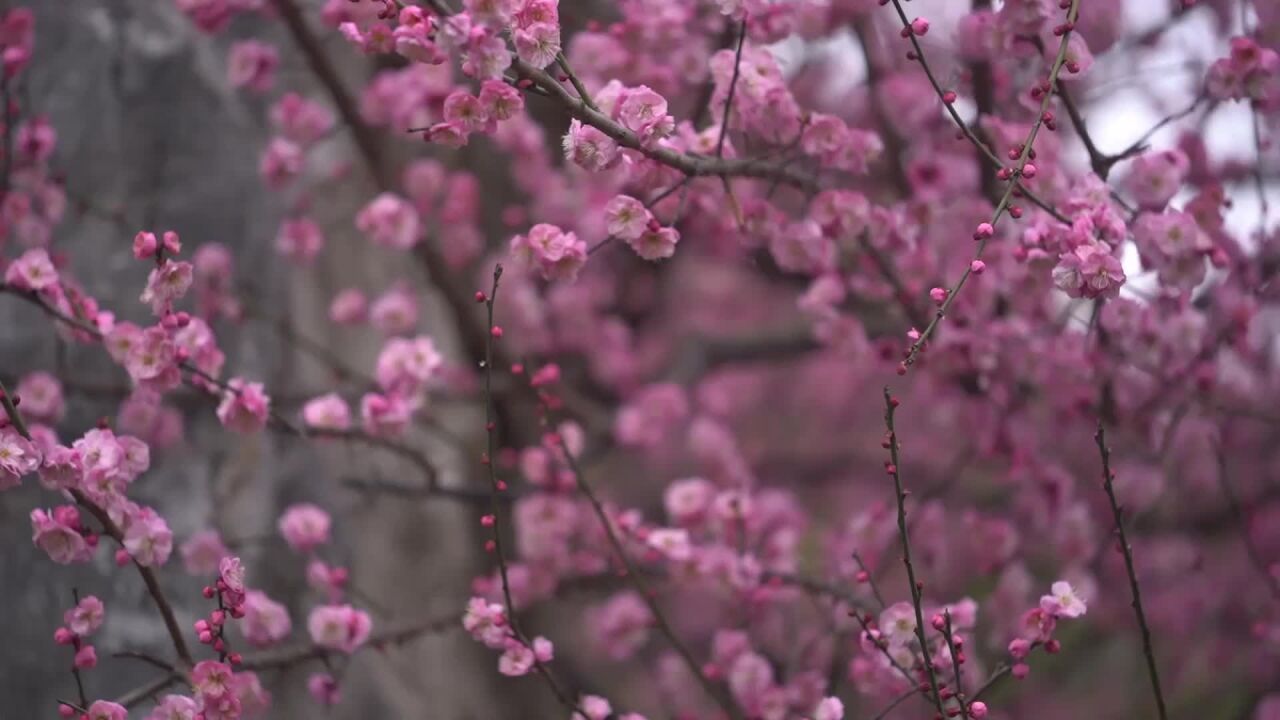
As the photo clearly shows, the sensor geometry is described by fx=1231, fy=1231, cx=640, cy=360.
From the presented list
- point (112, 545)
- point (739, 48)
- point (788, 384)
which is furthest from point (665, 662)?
point (788, 384)

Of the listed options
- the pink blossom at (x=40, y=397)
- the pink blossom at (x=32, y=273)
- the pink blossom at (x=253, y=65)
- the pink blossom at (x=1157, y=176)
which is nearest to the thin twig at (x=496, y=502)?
the pink blossom at (x=32, y=273)

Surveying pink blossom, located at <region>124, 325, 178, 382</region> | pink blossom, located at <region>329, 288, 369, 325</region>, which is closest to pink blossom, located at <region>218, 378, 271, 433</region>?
pink blossom, located at <region>124, 325, 178, 382</region>

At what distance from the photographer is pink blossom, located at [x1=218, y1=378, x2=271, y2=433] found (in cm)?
206

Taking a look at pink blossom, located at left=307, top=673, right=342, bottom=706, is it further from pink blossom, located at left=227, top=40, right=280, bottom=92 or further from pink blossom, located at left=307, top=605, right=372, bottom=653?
pink blossom, located at left=227, top=40, right=280, bottom=92

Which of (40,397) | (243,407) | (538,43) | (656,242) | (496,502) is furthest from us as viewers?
(40,397)

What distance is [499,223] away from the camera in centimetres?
407

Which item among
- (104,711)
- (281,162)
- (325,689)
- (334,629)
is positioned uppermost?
(281,162)

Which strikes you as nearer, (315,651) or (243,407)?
(243,407)

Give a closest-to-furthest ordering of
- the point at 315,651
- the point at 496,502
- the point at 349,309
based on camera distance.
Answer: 1. the point at 496,502
2. the point at 315,651
3. the point at 349,309

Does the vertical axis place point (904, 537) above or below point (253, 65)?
below

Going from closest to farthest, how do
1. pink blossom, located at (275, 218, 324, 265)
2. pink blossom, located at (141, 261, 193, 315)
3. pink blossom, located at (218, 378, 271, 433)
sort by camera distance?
pink blossom, located at (141, 261, 193, 315), pink blossom, located at (218, 378, 271, 433), pink blossom, located at (275, 218, 324, 265)

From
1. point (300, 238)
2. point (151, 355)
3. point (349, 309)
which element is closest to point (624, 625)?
point (349, 309)

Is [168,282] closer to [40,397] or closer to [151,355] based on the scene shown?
[151,355]

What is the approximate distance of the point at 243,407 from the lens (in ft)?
6.80
